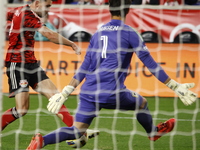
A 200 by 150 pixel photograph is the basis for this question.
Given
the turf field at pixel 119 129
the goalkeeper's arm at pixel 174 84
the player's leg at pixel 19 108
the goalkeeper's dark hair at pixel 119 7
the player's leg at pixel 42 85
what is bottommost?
the turf field at pixel 119 129

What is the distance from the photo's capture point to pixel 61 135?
468 centimetres

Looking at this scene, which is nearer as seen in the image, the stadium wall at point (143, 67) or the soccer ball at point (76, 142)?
the soccer ball at point (76, 142)

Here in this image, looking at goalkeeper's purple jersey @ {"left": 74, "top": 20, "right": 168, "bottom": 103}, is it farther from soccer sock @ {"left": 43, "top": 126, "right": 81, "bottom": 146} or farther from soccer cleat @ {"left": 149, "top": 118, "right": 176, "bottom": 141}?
soccer cleat @ {"left": 149, "top": 118, "right": 176, "bottom": 141}

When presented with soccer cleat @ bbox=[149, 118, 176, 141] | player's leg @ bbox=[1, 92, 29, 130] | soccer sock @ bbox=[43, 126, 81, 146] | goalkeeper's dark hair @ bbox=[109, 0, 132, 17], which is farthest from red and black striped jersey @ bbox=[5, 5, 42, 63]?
soccer cleat @ bbox=[149, 118, 176, 141]

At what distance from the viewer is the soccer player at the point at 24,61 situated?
582 cm

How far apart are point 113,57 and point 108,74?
0.18 m

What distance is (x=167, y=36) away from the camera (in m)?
11.2


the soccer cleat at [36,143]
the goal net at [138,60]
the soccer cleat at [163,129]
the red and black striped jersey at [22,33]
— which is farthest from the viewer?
the goal net at [138,60]

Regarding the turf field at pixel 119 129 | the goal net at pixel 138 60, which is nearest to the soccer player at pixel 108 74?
the turf field at pixel 119 129

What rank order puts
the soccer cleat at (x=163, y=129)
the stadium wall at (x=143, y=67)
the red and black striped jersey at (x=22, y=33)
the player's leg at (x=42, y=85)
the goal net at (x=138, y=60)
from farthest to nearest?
the stadium wall at (x=143, y=67)
the goal net at (x=138, y=60)
the player's leg at (x=42, y=85)
the red and black striped jersey at (x=22, y=33)
the soccer cleat at (x=163, y=129)

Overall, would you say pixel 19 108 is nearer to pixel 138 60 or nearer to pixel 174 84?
pixel 174 84

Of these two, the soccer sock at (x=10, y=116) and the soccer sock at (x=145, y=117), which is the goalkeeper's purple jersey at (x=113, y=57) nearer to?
the soccer sock at (x=145, y=117)

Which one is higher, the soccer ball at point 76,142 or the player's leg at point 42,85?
the player's leg at point 42,85

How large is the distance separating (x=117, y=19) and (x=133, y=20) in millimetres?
6495
